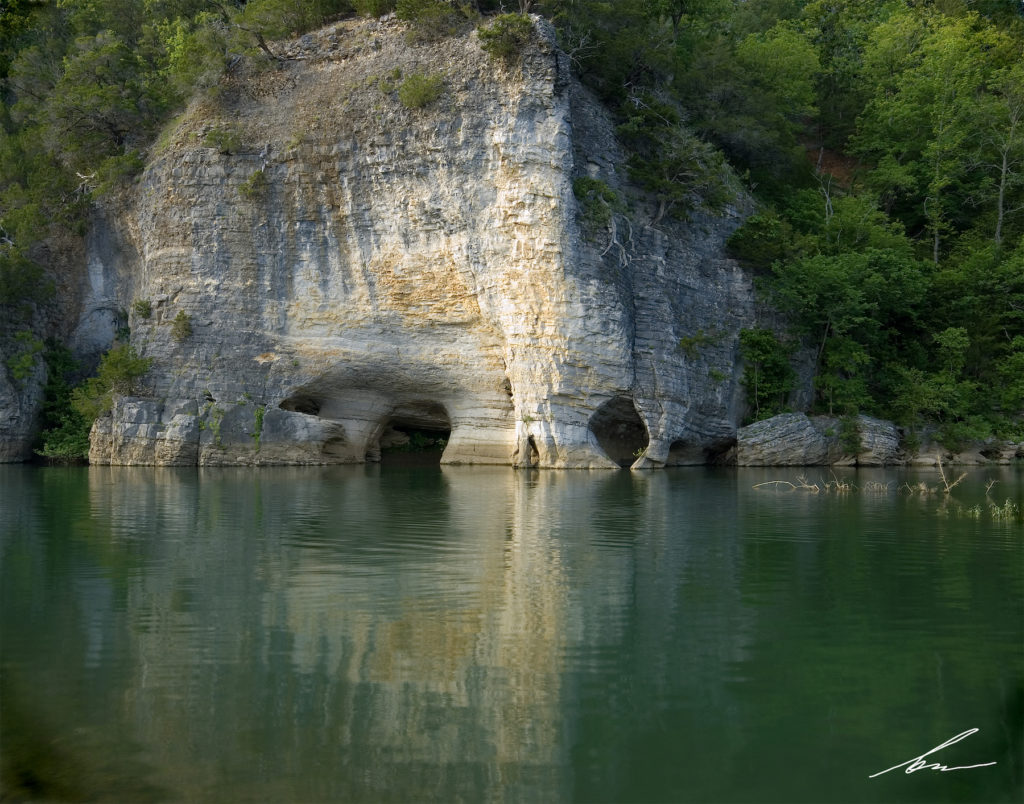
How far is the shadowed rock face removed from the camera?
27.0 m

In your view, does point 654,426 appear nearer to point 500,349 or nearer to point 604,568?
point 500,349

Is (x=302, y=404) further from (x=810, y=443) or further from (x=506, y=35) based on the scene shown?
(x=810, y=443)

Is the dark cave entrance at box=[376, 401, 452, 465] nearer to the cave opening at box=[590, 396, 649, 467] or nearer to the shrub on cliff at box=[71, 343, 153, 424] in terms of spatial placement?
the cave opening at box=[590, 396, 649, 467]

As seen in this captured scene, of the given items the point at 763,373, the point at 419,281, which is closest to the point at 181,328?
the point at 419,281

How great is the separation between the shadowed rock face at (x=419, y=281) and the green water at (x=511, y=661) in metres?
13.6

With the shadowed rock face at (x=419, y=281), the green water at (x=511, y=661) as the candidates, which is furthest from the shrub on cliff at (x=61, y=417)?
the green water at (x=511, y=661)

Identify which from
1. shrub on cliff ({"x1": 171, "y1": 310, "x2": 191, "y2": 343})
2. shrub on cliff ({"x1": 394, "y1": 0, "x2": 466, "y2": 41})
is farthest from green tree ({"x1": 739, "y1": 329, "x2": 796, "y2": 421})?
shrub on cliff ({"x1": 171, "y1": 310, "x2": 191, "y2": 343})

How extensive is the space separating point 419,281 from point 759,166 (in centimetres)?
1540

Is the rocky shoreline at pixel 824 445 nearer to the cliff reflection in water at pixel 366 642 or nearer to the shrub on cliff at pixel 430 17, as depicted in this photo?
the cliff reflection in water at pixel 366 642

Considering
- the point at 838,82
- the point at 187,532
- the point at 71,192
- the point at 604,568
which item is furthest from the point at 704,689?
the point at 838,82

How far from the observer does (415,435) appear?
3512cm

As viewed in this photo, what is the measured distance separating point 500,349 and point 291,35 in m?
13.0

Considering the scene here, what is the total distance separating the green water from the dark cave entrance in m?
17.6

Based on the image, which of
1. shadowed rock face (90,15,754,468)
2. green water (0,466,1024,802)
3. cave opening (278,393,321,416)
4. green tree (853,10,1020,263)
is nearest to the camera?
green water (0,466,1024,802)
